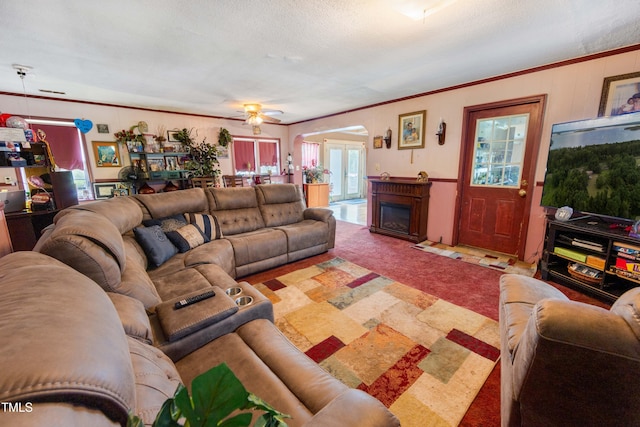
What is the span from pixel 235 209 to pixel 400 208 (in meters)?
2.62

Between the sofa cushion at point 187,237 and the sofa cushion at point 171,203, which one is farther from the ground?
the sofa cushion at point 171,203

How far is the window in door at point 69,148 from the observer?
4.12 m

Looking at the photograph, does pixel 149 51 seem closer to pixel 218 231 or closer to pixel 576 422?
pixel 218 231

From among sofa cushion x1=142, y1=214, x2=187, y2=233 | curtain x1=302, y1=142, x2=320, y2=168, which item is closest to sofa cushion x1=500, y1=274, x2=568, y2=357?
sofa cushion x1=142, y1=214, x2=187, y2=233

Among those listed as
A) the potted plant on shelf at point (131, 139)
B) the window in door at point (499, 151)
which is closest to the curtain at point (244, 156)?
the potted plant on shelf at point (131, 139)

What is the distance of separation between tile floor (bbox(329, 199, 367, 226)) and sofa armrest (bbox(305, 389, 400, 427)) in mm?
4723

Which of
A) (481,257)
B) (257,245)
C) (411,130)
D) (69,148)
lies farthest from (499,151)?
(69,148)

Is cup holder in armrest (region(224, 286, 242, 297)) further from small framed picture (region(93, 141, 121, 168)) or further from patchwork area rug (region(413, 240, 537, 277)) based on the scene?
small framed picture (region(93, 141, 121, 168))

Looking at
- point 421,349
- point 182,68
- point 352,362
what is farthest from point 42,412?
point 182,68

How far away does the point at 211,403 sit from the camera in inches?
14.5

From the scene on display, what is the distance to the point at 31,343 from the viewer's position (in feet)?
1.49

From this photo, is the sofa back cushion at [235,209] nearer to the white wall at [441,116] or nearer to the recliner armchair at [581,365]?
the white wall at [441,116]

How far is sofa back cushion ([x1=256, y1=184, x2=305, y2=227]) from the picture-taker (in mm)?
3631

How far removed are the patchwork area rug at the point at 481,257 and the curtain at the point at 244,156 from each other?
176 inches
